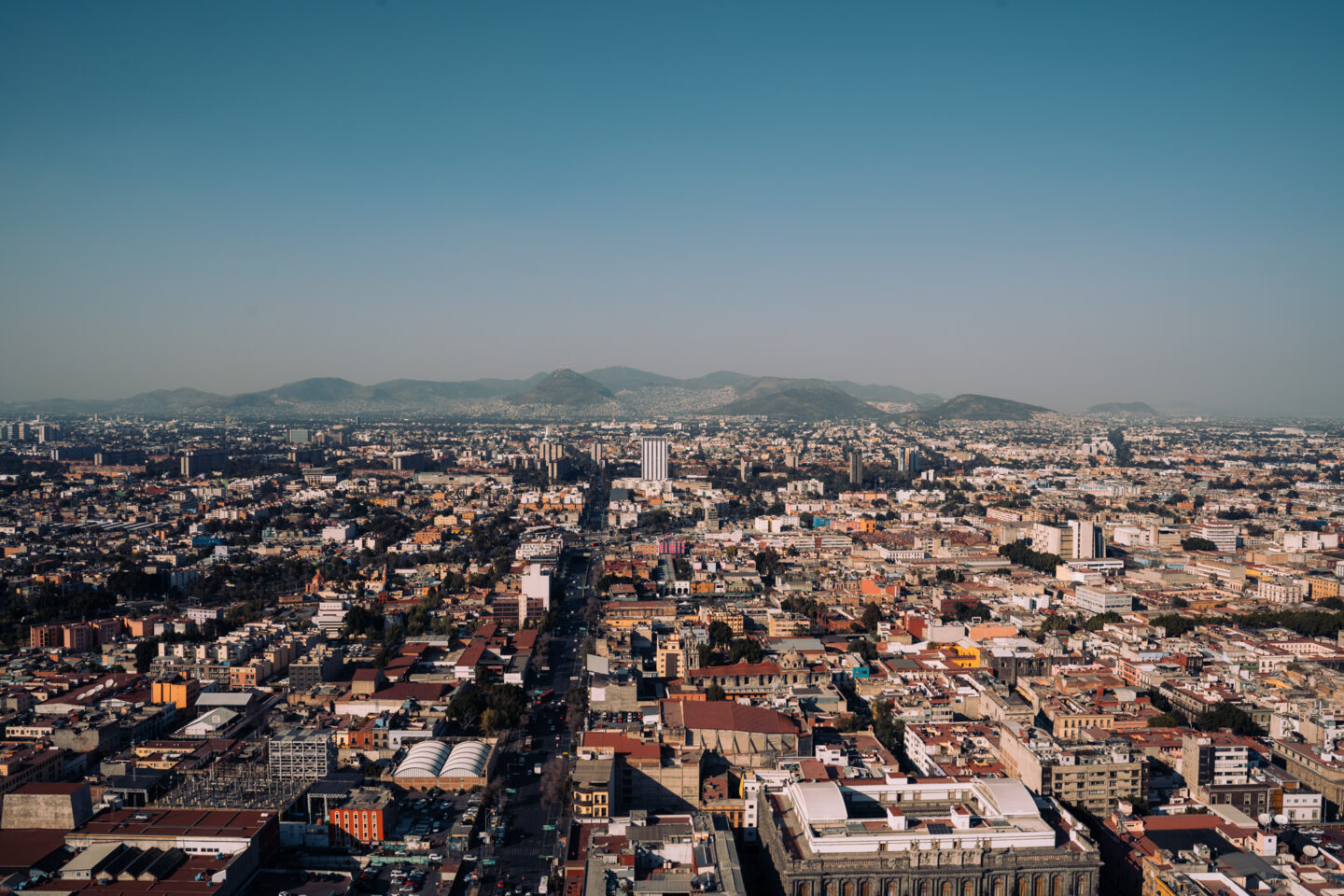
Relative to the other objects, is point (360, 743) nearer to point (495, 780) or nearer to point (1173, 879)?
point (495, 780)

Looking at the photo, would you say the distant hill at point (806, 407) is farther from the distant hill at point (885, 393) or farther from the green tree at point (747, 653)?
the green tree at point (747, 653)

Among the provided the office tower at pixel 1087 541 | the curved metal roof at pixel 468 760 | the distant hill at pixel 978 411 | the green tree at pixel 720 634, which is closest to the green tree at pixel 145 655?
the curved metal roof at pixel 468 760

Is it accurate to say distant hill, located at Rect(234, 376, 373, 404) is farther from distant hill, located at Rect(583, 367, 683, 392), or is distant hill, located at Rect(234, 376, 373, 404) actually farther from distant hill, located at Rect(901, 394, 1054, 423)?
distant hill, located at Rect(901, 394, 1054, 423)

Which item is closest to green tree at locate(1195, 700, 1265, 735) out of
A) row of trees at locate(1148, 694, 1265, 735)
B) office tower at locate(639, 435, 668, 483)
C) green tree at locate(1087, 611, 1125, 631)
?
row of trees at locate(1148, 694, 1265, 735)

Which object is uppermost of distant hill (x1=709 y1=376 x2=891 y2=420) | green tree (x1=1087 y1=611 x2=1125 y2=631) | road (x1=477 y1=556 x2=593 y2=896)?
distant hill (x1=709 y1=376 x2=891 y2=420)

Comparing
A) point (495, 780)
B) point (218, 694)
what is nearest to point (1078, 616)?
point (495, 780)

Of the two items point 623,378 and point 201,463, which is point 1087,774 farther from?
point 623,378

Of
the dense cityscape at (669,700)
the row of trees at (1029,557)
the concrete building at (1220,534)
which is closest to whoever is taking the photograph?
the dense cityscape at (669,700)
